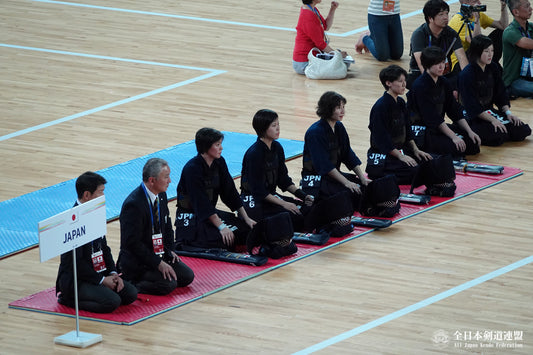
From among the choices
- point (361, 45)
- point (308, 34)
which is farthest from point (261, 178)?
point (361, 45)

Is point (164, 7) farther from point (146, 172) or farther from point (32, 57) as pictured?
point (146, 172)

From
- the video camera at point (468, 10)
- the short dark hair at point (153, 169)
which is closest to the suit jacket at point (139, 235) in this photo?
the short dark hair at point (153, 169)

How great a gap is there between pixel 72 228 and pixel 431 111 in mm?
5319

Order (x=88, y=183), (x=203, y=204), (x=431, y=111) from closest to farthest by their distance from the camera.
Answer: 1. (x=88, y=183)
2. (x=203, y=204)
3. (x=431, y=111)

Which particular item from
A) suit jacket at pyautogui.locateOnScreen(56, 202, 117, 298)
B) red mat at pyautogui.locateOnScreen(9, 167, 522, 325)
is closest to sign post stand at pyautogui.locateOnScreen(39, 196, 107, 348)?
suit jacket at pyautogui.locateOnScreen(56, 202, 117, 298)

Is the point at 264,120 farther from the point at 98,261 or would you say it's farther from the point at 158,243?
the point at 98,261

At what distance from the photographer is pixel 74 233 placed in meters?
7.06

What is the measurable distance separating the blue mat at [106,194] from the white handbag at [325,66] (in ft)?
9.67

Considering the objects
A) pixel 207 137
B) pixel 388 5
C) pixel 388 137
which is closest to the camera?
pixel 207 137

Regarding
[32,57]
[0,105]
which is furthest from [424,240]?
[32,57]

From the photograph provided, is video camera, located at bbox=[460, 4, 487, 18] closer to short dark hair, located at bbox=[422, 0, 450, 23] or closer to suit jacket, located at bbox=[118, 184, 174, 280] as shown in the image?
short dark hair, located at bbox=[422, 0, 450, 23]

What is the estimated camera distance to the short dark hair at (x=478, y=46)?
11.5m

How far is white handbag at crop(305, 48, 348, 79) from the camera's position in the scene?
14.9 m

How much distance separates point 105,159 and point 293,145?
222 centimetres
